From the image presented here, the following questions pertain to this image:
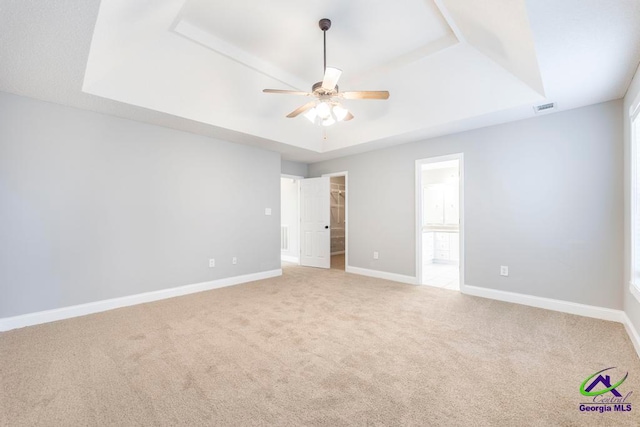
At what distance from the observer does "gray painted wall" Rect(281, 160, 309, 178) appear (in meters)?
6.32

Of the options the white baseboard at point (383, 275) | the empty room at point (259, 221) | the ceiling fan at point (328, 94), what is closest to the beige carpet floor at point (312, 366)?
the empty room at point (259, 221)

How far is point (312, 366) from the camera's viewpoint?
2184mm

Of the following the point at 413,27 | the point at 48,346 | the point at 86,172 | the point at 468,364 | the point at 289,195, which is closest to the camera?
the point at 468,364

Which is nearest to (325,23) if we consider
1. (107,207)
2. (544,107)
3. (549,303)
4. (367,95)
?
(367,95)

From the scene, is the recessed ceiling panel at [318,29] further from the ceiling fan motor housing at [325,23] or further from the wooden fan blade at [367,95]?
the wooden fan blade at [367,95]

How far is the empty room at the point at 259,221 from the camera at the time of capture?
1.88 meters

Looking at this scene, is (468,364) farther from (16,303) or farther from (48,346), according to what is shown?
(16,303)

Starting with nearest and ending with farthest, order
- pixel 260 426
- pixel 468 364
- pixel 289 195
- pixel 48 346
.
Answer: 1. pixel 260 426
2. pixel 468 364
3. pixel 48 346
4. pixel 289 195

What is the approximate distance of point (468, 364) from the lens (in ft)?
7.24

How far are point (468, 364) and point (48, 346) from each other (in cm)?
361

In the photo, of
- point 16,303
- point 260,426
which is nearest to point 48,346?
point 16,303

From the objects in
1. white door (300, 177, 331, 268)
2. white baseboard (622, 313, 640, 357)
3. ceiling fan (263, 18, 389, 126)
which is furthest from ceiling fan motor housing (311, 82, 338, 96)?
white baseboard (622, 313, 640, 357)

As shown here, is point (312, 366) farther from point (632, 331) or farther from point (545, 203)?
point (545, 203)

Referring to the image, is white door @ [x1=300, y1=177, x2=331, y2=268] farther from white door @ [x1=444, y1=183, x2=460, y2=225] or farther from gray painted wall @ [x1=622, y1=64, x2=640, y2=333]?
gray painted wall @ [x1=622, y1=64, x2=640, y2=333]
